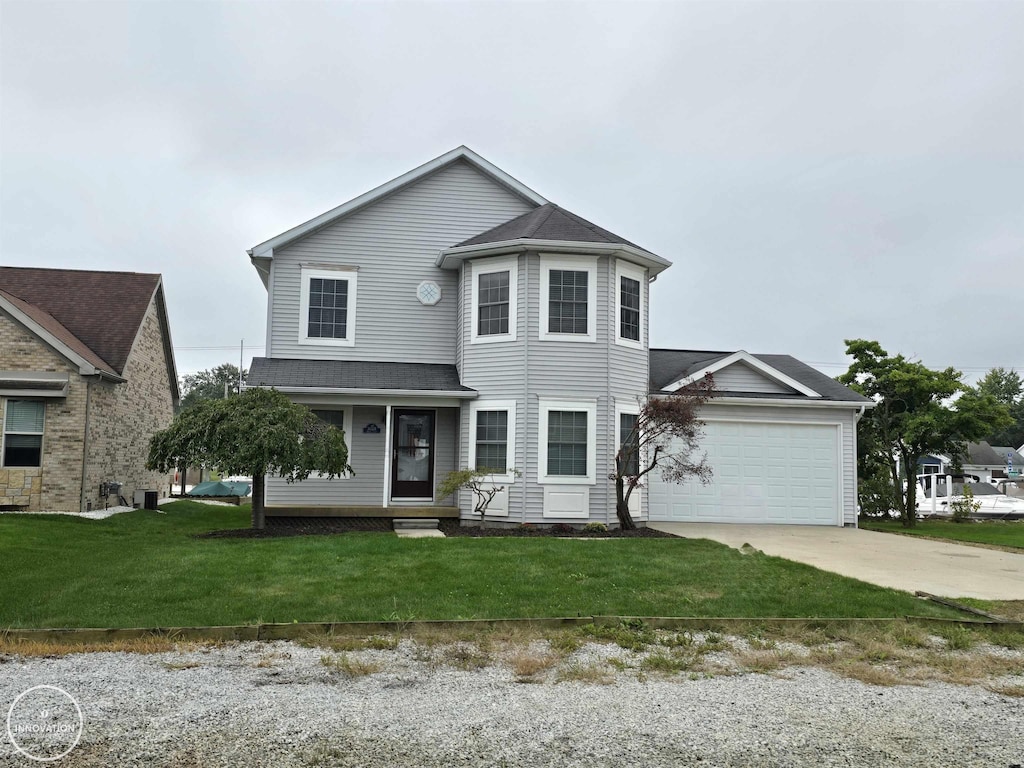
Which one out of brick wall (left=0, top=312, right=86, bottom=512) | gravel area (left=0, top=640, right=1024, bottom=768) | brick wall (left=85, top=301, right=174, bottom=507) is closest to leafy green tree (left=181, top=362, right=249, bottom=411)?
brick wall (left=85, top=301, right=174, bottom=507)

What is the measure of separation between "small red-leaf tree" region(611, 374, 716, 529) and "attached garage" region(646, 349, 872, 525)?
1.10 m

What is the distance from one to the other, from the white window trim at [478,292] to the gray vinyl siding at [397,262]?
5.28 ft

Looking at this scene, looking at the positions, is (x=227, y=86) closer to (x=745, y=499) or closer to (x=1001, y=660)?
(x=745, y=499)

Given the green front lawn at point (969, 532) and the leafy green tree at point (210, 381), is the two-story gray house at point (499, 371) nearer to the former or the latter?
the green front lawn at point (969, 532)

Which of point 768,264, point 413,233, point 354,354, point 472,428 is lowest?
point 472,428

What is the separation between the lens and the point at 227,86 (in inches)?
629

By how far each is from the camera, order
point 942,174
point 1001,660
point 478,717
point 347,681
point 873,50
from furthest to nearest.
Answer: point 942,174
point 873,50
point 1001,660
point 347,681
point 478,717

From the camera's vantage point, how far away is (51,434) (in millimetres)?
16219

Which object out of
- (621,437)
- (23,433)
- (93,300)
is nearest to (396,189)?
(621,437)

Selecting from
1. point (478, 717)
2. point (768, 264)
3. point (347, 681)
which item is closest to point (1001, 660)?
point (478, 717)

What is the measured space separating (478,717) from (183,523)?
48.0ft

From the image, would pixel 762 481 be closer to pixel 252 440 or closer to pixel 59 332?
pixel 252 440

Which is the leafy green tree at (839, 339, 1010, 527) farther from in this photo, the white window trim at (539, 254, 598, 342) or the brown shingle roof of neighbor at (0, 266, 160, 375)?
the brown shingle roof of neighbor at (0, 266, 160, 375)

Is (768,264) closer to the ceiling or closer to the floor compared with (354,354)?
closer to the ceiling
